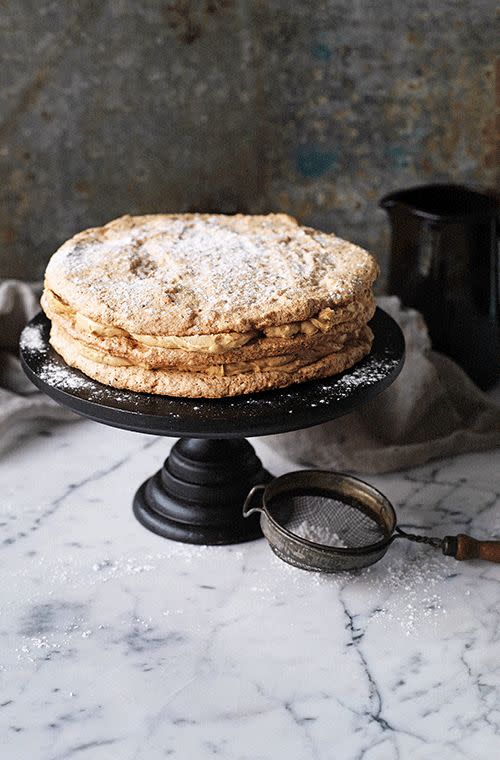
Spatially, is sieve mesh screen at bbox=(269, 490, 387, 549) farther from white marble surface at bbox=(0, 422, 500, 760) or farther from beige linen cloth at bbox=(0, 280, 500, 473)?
beige linen cloth at bbox=(0, 280, 500, 473)

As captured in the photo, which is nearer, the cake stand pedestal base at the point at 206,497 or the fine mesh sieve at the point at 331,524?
the fine mesh sieve at the point at 331,524

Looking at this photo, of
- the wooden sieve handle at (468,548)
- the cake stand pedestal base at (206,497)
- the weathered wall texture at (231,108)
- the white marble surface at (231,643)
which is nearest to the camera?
the white marble surface at (231,643)

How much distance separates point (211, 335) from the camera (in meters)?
1.36

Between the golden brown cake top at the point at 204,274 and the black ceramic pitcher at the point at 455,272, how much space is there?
461 mm

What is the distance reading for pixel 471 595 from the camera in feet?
4.89

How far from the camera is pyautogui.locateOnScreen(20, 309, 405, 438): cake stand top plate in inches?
53.1

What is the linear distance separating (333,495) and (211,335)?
0.43 meters

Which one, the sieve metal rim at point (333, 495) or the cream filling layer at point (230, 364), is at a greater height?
the cream filling layer at point (230, 364)

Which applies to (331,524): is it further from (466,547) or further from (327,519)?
(466,547)

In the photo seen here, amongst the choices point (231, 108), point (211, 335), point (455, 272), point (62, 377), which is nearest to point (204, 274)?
point (211, 335)

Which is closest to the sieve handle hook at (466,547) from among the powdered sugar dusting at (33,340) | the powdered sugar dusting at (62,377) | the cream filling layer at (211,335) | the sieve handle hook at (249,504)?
the sieve handle hook at (249,504)

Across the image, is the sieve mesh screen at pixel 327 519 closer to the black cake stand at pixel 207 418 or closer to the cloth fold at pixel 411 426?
the black cake stand at pixel 207 418

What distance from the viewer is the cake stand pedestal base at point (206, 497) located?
1.62m

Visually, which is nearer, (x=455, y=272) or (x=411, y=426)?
(x=411, y=426)
